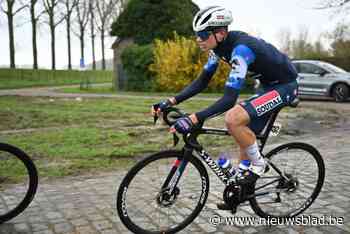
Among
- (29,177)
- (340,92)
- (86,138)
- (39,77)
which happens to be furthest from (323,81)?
(39,77)

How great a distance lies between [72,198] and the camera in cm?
504

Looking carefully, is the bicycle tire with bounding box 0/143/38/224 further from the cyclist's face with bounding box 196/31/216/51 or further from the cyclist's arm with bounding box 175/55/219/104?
the cyclist's face with bounding box 196/31/216/51

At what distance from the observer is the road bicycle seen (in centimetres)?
366

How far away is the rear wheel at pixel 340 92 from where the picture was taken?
17938mm

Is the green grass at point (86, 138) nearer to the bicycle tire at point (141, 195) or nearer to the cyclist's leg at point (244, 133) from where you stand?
the bicycle tire at point (141, 195)

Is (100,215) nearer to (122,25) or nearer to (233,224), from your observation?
Result: (233,224)

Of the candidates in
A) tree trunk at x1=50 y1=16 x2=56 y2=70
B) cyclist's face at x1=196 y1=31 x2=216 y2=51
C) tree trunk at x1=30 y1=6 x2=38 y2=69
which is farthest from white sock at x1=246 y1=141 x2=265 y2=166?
tree trunk at x1=50 y1=16 x2=56 y2=70

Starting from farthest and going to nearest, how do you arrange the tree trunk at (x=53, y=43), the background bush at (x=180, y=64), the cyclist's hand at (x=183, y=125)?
the tree trunk at (x=53, y=43)
the background bush at (x=180, y=64)
the cyclist's hand at (x=183, y=125)

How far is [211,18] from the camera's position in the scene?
11.5 ft

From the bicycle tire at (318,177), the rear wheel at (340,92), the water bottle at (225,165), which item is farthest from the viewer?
the rear wheel at (340,92)

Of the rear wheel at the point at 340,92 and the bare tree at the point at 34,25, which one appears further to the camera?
the bare tree at the point at 34,25

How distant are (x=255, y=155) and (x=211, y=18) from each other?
133cm

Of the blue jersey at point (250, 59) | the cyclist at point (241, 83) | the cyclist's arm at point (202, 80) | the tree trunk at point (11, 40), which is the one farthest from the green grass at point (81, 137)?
the tree trunk at point (11, 40)

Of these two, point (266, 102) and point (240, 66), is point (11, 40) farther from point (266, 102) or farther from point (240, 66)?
point (240, 66)
